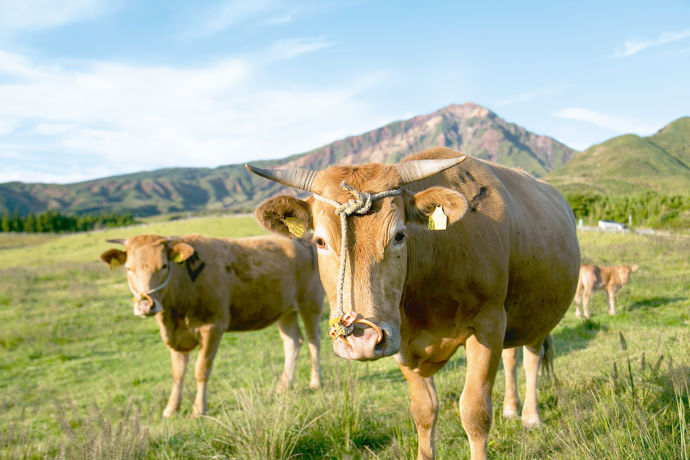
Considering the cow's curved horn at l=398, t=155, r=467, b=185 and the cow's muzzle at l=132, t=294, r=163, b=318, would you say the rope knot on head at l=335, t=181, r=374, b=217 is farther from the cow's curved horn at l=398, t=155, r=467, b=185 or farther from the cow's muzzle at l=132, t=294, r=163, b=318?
the cow's muzzle at l=132, t=294, r=163, b=318

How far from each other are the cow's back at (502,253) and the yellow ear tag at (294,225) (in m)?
0.84

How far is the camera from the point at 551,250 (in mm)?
4281

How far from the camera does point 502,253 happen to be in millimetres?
3504

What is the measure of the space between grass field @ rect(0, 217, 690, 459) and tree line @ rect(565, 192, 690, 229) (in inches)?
948

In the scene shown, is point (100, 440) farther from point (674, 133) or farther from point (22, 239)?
point (674, 133)

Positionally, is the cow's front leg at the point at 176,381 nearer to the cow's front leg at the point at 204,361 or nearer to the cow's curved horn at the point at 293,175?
the cow's front leg at the point at 204,361

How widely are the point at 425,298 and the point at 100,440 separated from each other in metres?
2.82

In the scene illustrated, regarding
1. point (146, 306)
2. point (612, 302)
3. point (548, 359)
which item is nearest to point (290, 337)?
point (146, 306)

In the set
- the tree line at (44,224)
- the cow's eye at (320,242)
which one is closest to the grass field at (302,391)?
the cow's eye at (320,242)

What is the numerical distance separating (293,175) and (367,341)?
49.4 inches

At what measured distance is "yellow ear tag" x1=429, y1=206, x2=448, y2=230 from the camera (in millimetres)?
3000

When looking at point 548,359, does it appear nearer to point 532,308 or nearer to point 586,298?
point 532,308

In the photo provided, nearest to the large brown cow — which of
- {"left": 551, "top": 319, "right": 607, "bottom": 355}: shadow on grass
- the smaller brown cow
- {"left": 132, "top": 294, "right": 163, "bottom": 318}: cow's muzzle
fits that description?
{"left": 132, "top": 294, "right": 163, "bottom": 318}: cow's muzzle

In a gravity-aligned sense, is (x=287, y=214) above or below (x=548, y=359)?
above
